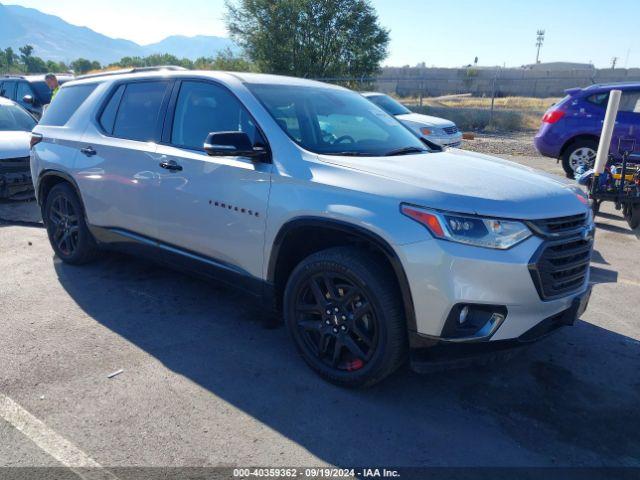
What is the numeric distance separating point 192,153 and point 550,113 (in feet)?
26.6

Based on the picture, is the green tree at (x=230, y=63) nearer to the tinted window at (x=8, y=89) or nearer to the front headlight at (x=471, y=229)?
the tinted window at (x=8, y=89)

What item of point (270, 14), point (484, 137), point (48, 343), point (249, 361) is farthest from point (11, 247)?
point (270, 14)

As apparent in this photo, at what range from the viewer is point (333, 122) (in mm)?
3918

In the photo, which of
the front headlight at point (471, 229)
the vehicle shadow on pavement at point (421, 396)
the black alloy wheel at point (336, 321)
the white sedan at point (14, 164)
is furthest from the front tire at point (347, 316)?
the white sedan at point (14, 164)

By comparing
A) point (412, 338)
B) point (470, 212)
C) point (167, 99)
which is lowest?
point (412, 338)

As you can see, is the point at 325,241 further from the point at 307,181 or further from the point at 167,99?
the point at 167,99

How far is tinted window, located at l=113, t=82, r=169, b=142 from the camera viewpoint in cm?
421

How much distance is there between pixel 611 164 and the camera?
278 inches

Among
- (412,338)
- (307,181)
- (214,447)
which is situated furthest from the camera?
(307,181)

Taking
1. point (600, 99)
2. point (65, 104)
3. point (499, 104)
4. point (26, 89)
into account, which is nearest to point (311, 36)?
point (499, 104)

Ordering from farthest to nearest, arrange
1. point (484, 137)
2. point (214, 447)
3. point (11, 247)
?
point (484, 137), point (11, 247), point (214, 447)

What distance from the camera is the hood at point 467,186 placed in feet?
8.89

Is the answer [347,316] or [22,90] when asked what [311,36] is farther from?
[347,316]

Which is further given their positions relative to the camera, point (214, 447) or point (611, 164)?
point (611, 164)
